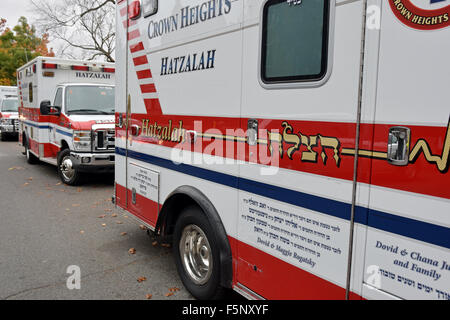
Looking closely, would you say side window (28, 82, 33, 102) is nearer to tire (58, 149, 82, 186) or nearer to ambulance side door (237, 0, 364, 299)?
tire (58, 149, 82, 186)

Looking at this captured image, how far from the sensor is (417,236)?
→ 5.97 feet

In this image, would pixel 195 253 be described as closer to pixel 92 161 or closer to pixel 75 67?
pixel 92 161

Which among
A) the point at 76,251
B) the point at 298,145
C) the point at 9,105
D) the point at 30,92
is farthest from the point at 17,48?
the point at 298,145

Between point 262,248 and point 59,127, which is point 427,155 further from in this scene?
point 59,127

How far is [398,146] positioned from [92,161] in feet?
24.8

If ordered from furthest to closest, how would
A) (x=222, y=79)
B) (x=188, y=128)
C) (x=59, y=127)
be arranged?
(x=59, y=127) < (x=188, y=128) < (x=222, y=79)

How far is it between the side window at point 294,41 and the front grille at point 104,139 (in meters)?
6.45

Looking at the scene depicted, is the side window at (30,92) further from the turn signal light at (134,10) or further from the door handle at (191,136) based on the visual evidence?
the door handle at (191,136)

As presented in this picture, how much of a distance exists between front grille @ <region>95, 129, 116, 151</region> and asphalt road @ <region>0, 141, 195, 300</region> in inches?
Result: 41.3

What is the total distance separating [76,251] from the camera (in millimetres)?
4926

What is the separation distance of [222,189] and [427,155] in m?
1.67

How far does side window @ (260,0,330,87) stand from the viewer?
225cm

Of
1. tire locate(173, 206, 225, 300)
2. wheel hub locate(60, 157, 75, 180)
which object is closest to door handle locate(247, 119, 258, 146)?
tire locate(173, 206, 225, 300)
